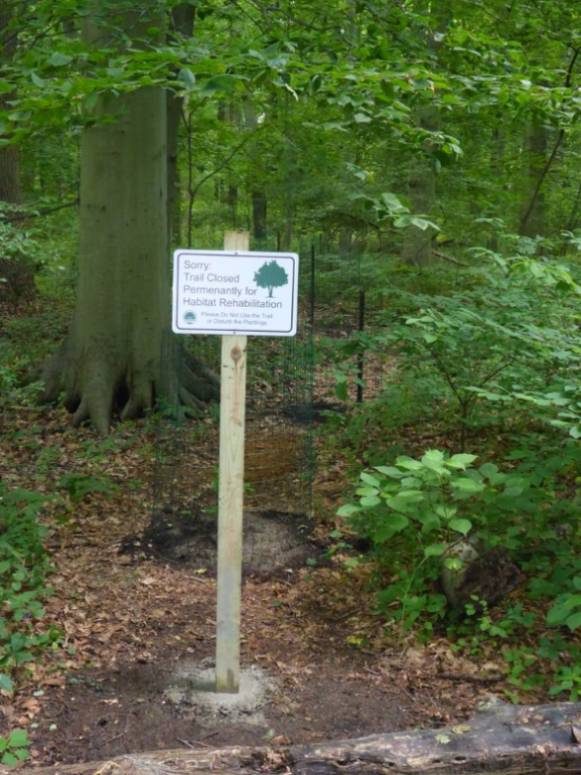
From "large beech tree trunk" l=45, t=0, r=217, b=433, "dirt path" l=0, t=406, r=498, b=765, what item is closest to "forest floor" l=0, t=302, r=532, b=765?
"dirt path" l=0, t=406, r=498, b=765

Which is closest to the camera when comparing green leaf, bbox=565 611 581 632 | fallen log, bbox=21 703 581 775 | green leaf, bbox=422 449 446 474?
fallen log, bbox=21 703 581 775

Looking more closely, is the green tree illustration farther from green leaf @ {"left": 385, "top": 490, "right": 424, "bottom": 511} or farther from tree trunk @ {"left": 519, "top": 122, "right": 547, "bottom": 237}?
tree trunk @ {"left": 519, "top": 122, "right": 547, "bottom": 237}

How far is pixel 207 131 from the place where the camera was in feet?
50.9

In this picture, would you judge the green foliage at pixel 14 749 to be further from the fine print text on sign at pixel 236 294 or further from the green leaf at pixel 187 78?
the green leaf at pixel 187 78

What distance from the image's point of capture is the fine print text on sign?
3.53 meters

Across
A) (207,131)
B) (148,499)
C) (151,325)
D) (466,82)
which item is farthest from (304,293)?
(466,82)

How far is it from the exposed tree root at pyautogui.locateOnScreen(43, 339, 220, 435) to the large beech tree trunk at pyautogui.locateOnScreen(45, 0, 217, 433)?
0.03 ft

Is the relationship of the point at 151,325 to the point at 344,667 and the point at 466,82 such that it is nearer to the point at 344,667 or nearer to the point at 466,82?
the point at 466,82

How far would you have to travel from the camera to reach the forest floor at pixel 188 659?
3496mm

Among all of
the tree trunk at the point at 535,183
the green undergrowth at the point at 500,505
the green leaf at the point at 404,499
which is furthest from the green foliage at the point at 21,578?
the tree trunk at the point at 535,183

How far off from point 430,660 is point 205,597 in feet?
4.94

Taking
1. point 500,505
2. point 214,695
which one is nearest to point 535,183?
point 500,505

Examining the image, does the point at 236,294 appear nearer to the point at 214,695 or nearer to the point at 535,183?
the point at 214,695

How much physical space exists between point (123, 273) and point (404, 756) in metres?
5.93
